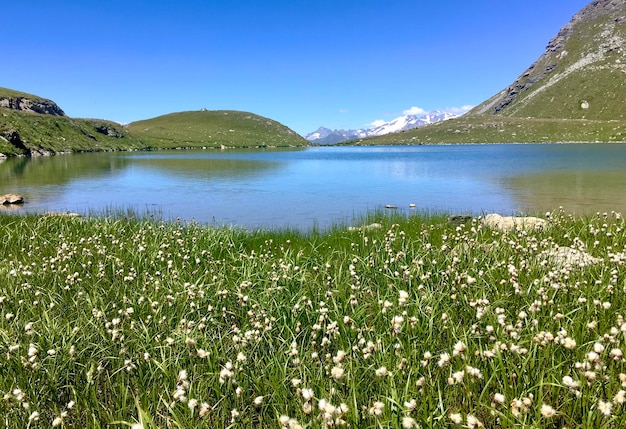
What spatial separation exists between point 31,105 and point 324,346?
179 m

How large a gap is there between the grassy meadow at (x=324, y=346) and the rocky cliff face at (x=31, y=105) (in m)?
162

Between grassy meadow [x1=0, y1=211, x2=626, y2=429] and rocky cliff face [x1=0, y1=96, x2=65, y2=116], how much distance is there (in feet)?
533

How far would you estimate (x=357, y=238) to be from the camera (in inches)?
437

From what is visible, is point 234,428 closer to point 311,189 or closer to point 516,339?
point 516,339

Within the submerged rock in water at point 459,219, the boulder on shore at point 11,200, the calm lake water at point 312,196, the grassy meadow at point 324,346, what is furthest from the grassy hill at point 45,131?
the grassy meadow at point 324,346

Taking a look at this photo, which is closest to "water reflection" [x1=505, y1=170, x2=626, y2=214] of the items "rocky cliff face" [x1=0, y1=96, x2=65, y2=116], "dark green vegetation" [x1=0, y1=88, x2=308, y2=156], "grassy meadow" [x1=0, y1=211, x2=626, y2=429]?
"grassy meadow" [x1=0, y1=211, x2=626, y2=429]

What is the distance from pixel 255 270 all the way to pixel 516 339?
16.9ft

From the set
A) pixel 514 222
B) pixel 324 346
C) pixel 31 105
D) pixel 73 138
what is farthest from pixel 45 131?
pixel 324 346

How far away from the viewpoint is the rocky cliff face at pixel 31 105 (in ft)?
450

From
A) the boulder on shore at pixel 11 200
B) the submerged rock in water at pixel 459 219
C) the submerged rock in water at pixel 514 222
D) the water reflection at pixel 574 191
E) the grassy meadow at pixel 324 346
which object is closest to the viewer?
the grassy meadow at pixel 324 346

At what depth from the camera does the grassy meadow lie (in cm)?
357

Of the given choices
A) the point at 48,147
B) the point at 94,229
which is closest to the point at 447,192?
the point at 94,229

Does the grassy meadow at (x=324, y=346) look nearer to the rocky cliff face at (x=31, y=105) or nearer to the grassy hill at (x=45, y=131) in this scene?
the grassy hill at (x=45, y=131)

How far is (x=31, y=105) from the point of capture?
147m
